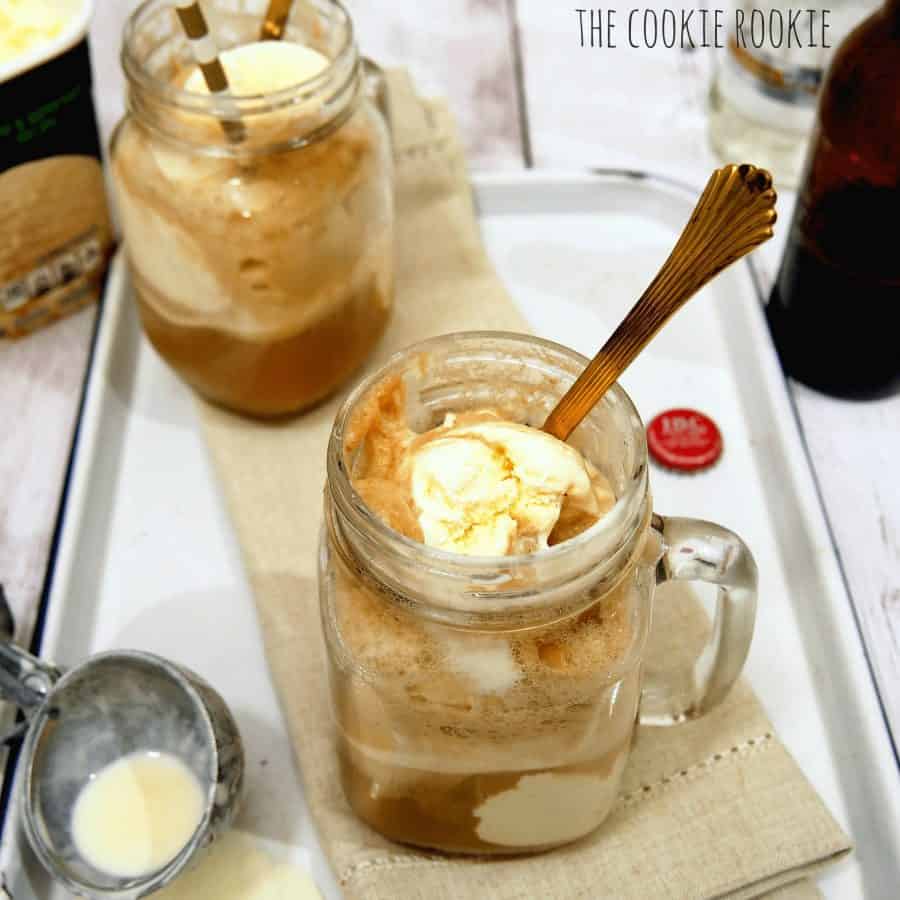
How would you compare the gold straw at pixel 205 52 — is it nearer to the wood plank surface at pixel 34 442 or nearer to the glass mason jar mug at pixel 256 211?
the glass mason jar mug at pixel 256 211

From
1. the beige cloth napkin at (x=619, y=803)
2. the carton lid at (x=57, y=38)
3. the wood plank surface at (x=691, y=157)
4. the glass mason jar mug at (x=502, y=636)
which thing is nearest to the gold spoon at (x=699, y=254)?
the glass mason jar mug at (x=502, y=636)

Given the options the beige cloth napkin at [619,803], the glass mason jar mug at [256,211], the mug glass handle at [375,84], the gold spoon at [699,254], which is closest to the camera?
the gold spoon at [699,254]

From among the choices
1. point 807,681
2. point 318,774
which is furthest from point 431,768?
point 807,681

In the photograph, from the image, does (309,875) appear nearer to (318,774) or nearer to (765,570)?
(318,774)

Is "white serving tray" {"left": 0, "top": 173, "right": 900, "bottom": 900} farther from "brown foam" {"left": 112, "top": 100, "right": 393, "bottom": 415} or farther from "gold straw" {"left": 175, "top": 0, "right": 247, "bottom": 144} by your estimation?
"gold straw" {"left": 175, "top": 0, "right": 247, "bottom": 144}

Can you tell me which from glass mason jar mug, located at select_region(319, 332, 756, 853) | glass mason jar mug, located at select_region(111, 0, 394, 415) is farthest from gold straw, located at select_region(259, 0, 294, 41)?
glass mason jar mug, located at select_region(319, 332, 756, 853)

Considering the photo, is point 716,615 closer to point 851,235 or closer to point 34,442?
point 851,235

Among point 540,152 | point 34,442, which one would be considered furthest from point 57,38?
point 540,152
